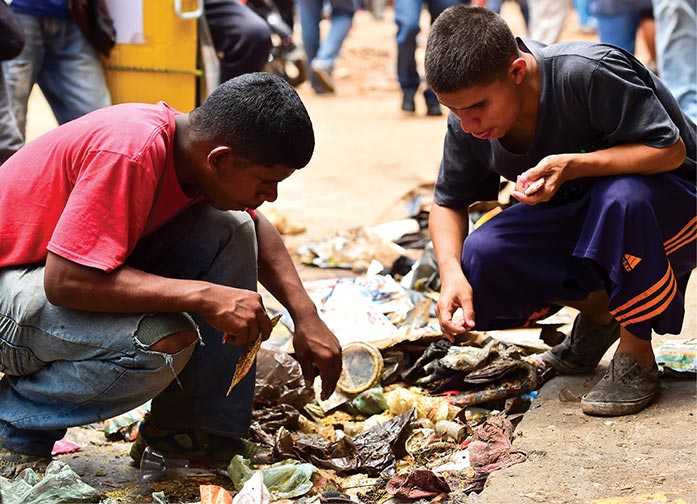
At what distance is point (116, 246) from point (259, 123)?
0.47 meters

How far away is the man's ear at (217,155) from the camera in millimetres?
2537

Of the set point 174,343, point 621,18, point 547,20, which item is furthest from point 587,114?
point 547,20

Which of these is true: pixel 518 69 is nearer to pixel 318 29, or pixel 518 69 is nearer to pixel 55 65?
pixel 55 65

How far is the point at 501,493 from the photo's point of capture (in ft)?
8.17

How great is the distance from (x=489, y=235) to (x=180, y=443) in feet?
3.79

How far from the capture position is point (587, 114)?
3039 mm

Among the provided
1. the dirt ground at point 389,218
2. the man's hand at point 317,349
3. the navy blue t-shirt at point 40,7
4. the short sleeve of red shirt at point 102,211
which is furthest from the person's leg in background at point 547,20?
the short sleeve of red shirt at point 102,211

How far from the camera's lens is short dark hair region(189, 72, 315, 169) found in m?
2.52

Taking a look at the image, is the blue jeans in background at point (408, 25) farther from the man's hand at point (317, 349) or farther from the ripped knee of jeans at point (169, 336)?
the ripped knee of jeans at point (169, 336)

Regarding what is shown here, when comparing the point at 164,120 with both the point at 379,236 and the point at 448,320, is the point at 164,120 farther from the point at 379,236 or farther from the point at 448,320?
the point at 379,236

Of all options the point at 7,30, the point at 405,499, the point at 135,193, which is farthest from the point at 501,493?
the point at 7,30

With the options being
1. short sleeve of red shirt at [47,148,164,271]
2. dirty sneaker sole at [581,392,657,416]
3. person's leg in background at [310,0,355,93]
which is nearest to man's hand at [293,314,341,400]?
short sleeve of red shirt at [47,148,164,271]

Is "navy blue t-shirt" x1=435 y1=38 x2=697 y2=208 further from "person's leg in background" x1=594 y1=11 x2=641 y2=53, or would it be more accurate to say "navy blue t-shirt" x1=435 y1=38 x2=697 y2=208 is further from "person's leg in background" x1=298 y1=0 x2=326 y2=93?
"person's leg in background" x1=298 y1=0 x2=326 y2=93

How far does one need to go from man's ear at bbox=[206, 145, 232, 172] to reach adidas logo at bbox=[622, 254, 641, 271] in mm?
1186
